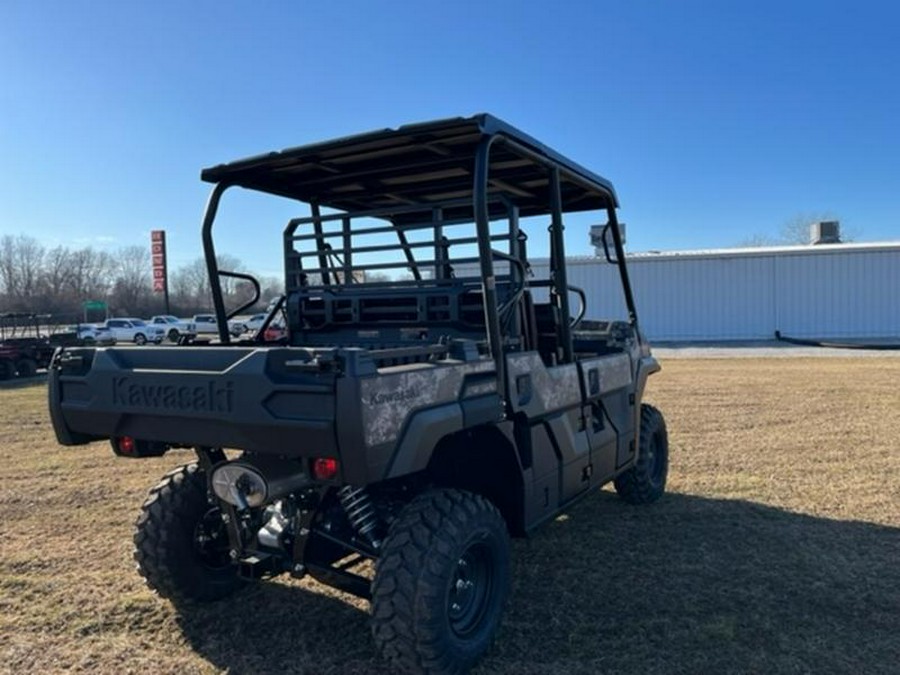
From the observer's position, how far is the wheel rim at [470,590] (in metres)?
3.04

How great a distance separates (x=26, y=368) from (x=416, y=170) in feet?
62.9

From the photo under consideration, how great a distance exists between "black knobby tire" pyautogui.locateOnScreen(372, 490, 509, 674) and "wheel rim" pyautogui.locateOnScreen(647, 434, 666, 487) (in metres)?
2.48

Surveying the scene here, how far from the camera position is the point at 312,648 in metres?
3.27

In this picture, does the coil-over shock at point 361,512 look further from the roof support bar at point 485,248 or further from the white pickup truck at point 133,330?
the white pickup truck at point 133,330

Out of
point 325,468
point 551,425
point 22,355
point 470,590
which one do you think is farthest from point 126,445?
point 22,355

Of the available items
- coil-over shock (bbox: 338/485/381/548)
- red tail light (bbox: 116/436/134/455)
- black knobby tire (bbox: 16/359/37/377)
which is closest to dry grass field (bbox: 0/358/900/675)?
coil-over shock (bbox: 338/485/381/548)

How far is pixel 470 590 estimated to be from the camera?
316 cm

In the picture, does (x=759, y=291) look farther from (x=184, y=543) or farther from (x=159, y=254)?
(x=159, y=254)

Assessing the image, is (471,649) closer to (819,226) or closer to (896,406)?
(896,406)

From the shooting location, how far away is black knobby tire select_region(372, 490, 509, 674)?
274 cm

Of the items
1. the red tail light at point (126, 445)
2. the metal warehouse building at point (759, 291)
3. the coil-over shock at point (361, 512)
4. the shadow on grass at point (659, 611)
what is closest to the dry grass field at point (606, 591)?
the shadow on grass at point (659, 611)

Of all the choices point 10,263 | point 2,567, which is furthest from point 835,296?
point 10,263

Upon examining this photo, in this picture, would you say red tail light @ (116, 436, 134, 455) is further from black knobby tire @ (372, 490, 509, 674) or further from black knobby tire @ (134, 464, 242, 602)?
black knobby tire @ (372, 490, 509, 674)

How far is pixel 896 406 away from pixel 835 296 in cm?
1749
